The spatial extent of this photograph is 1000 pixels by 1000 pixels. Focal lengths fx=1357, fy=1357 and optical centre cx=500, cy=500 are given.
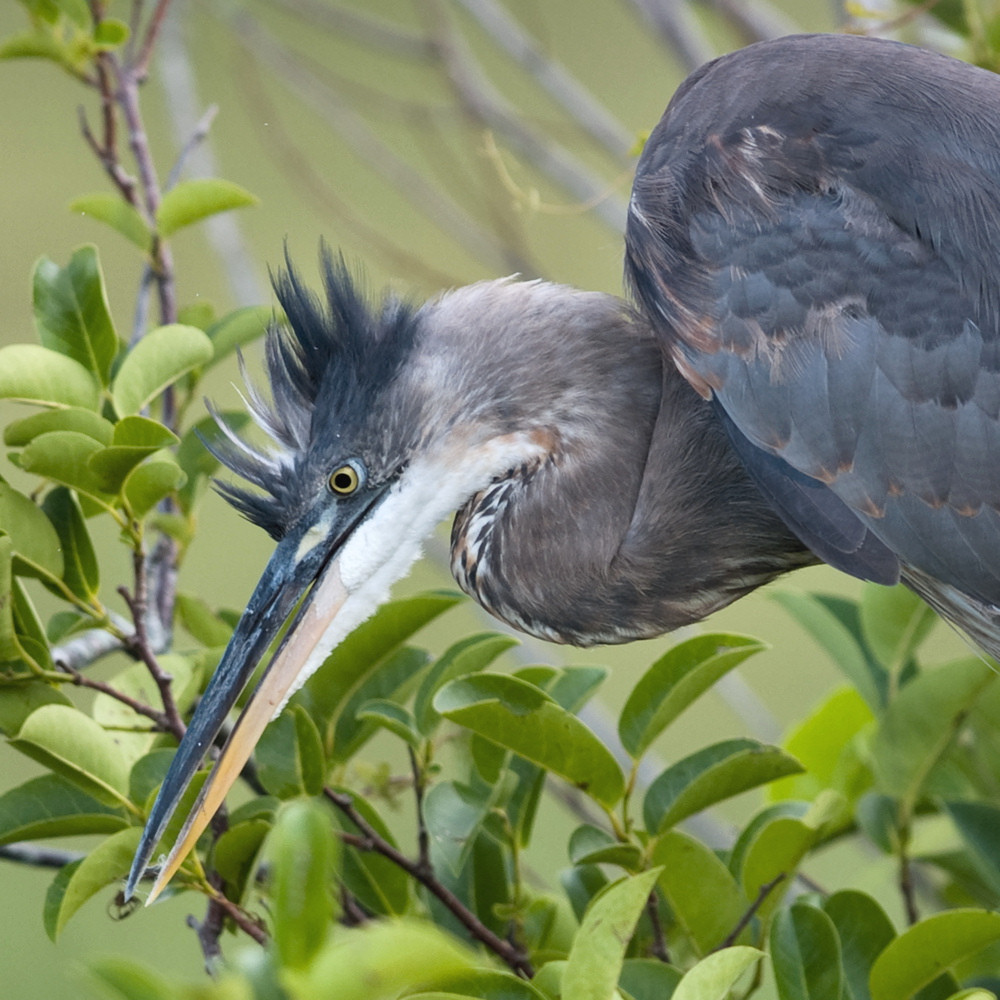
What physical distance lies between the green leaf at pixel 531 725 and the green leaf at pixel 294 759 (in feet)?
0.51

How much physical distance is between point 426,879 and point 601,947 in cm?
41

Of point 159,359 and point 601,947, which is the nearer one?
point 601,947

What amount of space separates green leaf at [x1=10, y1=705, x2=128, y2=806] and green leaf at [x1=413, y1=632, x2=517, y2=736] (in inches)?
12.2

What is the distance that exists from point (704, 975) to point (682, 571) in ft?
2.59

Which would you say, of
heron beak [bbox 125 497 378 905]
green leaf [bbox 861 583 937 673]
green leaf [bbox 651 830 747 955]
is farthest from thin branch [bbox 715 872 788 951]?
heron beak [bbox 125 497 378 905]

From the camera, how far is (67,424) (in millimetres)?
1377

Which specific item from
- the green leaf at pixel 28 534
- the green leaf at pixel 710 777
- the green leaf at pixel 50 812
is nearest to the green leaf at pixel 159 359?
the green leaf at pixel 28 534

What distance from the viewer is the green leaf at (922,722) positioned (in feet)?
5.38

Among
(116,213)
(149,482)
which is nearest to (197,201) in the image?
(116,213)

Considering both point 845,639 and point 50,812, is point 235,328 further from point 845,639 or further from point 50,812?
point 845,639

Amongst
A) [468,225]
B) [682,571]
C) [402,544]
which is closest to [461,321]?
[402,544]

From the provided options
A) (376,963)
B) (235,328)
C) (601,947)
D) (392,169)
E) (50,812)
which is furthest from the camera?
(392,169)

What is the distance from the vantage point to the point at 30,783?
1.35 meters

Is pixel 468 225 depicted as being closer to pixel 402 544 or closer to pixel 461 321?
pixel 461 321
